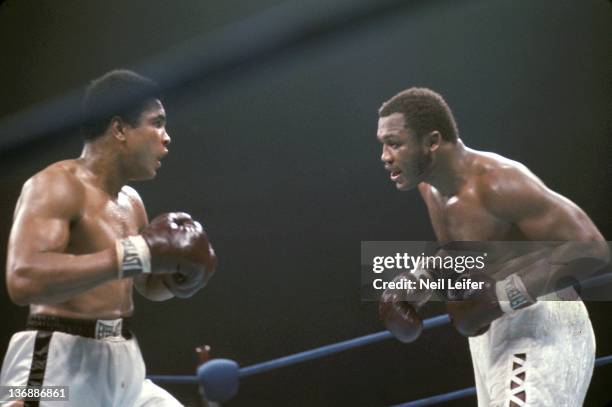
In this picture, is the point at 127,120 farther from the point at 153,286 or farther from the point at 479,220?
the point at 479,220

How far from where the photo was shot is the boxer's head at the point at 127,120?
1793mm

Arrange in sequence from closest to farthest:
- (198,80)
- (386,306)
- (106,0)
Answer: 1. (386,306)
2. (106,0)
3. (198,80)

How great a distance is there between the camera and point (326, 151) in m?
2.76

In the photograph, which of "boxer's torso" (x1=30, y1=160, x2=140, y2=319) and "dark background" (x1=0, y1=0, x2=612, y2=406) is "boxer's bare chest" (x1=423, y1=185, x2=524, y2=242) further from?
"boxer's torso" (x1=30, y1=160, x2=140, y2=319)

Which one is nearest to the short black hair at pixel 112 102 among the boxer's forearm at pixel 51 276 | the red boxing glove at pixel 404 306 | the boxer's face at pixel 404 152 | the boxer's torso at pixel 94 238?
the boxer's torso at pixel 94 238

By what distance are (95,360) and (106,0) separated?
1215 mm

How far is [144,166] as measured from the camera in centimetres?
182

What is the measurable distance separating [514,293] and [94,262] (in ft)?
2.90

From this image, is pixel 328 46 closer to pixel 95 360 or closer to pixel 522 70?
pixel 522 70

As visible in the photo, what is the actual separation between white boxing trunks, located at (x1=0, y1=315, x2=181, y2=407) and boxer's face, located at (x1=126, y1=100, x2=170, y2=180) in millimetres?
351

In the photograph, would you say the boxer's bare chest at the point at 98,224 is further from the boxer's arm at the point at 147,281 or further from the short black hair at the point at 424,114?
the short black hair at the point at 424,114

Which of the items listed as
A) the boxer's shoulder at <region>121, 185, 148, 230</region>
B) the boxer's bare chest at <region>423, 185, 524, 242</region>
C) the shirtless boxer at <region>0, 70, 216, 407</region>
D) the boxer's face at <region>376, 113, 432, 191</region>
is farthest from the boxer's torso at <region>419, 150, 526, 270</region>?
the boxer's shoulder at <region>121, 185, 148, 230</region>

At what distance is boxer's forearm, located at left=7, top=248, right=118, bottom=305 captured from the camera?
1463 mm

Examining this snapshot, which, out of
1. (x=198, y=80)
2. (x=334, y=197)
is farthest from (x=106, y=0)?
(x=334, y=197)
